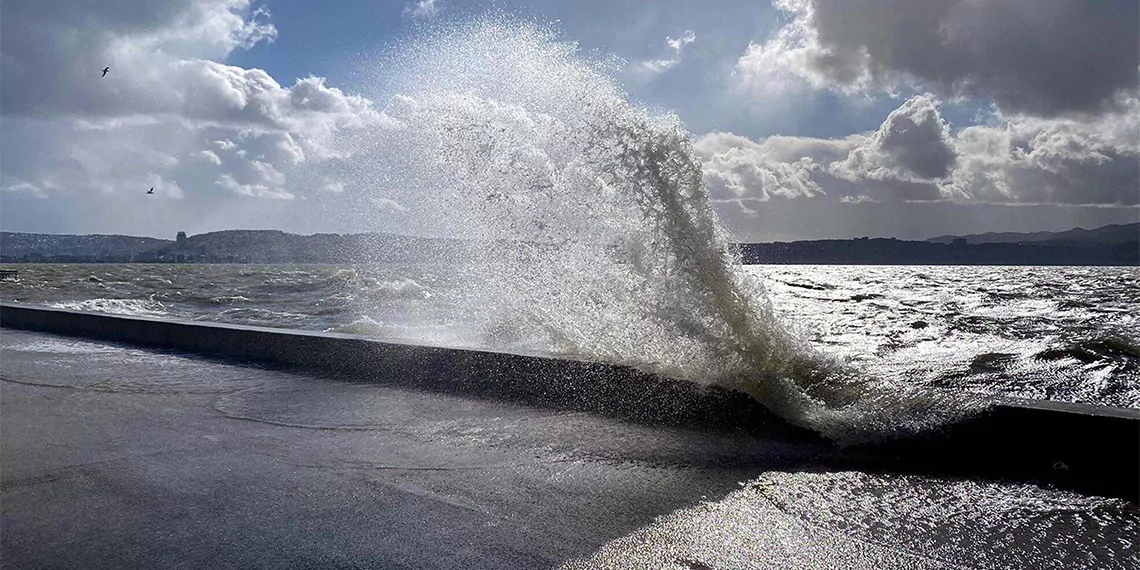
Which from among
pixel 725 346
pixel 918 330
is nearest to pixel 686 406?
pixel 725 346

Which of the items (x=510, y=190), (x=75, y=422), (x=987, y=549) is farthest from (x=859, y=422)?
(x=510, y=190)

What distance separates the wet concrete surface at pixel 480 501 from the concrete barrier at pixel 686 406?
22cm

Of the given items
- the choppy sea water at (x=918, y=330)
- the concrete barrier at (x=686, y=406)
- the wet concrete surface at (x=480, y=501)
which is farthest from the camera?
the choppy sea water at (x=918, y=330)

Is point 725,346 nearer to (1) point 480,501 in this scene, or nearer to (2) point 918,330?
(1) point 480,501

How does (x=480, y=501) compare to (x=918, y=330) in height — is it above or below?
above

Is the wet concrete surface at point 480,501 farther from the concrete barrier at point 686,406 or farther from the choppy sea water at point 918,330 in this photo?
the choppy sea water at point 918,330

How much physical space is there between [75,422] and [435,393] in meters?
2.03

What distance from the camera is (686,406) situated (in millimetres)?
4359

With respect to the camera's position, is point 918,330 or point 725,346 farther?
point 918,330

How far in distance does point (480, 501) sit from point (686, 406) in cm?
178

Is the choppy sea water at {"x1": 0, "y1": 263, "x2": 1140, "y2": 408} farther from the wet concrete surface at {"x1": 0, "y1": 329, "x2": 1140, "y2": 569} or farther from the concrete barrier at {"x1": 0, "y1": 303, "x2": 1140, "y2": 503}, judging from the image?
the wet concrete surface at {"x1": 0, "y1": 329, "x2": 1140, "y2": 569}

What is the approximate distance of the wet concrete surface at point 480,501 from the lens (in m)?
2.37

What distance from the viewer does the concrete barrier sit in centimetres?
323

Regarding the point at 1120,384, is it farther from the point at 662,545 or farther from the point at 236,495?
the point at 236,495
